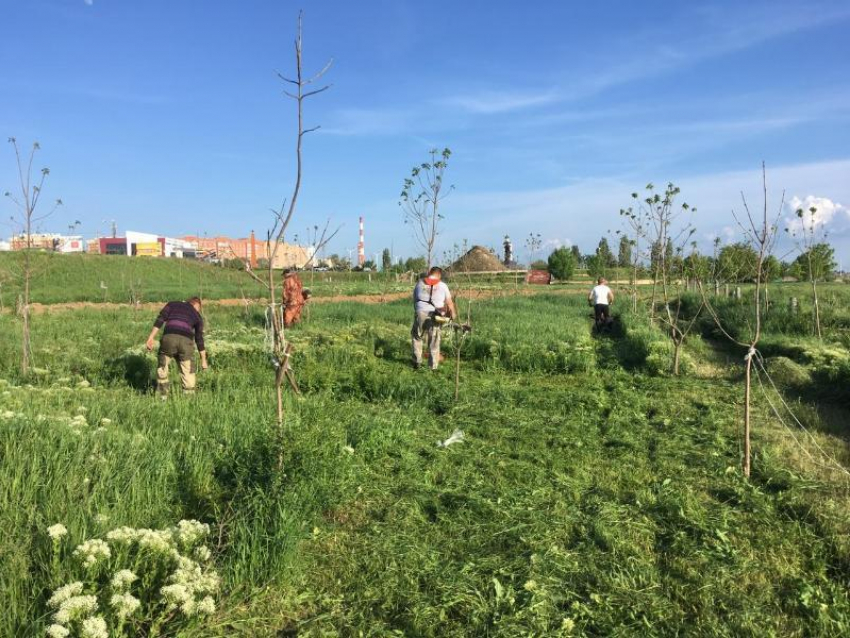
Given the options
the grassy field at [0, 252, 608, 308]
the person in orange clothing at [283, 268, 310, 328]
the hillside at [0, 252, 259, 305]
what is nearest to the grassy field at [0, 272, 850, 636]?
the person in orange clothing at [283, 268, 310, 328]

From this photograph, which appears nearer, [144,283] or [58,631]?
[58,631]

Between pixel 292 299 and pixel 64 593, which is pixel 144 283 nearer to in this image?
pixel 292 299

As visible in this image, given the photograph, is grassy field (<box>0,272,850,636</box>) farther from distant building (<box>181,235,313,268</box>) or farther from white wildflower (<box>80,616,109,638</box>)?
distant building (<box>181,235,313,268</box>)

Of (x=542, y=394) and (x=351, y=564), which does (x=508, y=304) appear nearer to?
(x=542, y=394)

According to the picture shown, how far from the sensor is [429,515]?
4.17 meters

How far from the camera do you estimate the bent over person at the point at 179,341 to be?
7.34 metres

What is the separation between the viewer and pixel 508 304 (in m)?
19.6

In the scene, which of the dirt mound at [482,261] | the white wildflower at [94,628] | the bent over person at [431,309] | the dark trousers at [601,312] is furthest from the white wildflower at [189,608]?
the dirt mound at [482,261]

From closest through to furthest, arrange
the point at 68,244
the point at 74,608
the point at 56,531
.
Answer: the point at 74,608, the point at 56,531, the point at 68,244

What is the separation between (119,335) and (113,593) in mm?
10408

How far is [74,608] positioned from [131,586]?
1.36 ft

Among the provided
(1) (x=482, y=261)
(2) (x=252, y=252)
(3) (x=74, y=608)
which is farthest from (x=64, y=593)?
(1) (x=482, y=261)

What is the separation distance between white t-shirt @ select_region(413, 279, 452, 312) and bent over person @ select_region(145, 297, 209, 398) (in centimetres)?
340

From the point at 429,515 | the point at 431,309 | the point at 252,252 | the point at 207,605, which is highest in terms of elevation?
the point at 252,252
